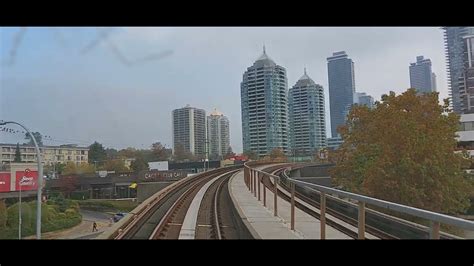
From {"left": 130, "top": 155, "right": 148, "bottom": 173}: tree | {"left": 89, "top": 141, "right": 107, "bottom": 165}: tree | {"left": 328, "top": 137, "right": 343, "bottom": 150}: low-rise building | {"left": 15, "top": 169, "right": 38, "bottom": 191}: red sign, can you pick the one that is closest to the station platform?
{"left": 328, "top": 137, "right": 343, "bottom": 150}: low-rise building

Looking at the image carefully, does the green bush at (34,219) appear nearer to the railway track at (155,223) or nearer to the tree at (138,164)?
the railway track at (155,223)

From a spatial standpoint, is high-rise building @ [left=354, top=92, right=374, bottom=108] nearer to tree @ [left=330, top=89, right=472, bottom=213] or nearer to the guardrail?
tree @ [left=330, top=89, right=472, bottom=213]

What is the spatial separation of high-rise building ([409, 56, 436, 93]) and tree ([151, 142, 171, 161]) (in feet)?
7.47

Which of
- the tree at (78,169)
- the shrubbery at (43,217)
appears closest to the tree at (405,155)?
the tree at (78,169)

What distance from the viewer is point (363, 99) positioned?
3.77 metres

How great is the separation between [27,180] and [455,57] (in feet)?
11.6

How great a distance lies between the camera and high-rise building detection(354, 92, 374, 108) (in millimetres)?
3622

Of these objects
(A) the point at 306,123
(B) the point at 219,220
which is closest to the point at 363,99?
(A) the point at 306,123

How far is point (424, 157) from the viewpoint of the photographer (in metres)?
5.02

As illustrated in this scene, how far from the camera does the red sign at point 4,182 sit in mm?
2714

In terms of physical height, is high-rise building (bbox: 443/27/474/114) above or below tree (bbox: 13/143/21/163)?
above
